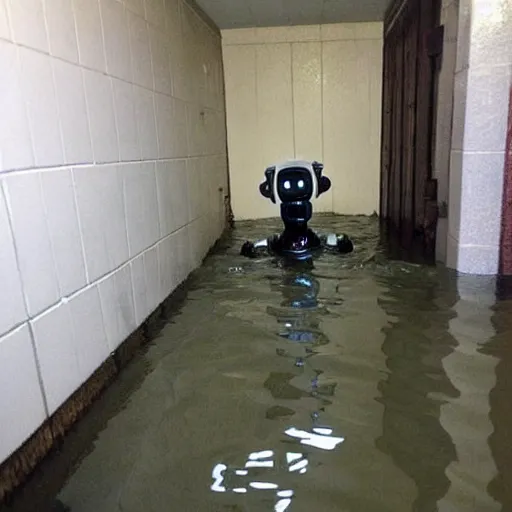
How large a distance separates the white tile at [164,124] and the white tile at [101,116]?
1.44ft

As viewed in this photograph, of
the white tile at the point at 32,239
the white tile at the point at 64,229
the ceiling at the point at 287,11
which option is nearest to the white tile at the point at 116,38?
the white tile at the point at 64,229

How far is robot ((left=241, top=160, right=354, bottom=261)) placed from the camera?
230 cm

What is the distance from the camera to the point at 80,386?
3.75 ft

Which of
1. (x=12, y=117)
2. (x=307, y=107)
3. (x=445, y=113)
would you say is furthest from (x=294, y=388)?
(x=307, y=107)

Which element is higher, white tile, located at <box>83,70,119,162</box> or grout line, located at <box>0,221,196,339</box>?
white tile, located at <box>83,70,119,162</box>

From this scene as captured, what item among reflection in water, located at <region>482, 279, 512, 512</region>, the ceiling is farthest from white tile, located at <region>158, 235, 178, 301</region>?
the ceiling

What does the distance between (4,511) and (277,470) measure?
0.45 metres

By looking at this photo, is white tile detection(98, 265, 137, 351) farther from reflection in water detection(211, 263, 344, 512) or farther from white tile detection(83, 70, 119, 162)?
reflection in water detection(211, 263, 344, 512)

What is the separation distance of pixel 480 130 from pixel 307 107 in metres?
2.00

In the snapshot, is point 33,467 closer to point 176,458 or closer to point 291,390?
point 176,458

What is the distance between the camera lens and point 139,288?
5.13ft

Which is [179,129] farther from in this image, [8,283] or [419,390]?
[419,390]

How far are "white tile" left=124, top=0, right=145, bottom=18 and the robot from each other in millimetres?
884

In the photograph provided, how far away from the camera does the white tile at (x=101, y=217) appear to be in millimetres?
1217
